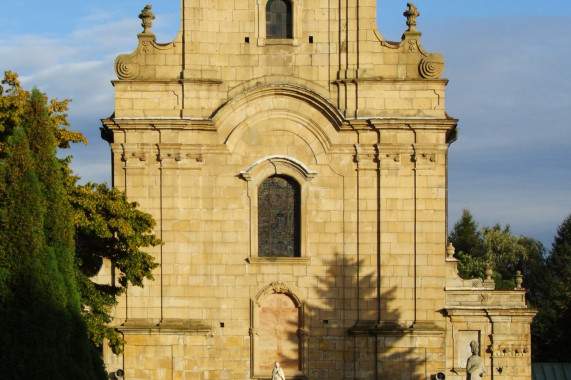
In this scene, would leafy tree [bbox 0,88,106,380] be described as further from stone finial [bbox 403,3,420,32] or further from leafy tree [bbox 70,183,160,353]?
stone finial [bbox 403,3,420,32]

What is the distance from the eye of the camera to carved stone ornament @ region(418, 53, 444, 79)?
3544 centimetres

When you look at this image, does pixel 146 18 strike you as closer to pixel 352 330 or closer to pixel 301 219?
pixel 301 219

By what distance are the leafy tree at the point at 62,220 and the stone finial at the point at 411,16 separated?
9.59 meters

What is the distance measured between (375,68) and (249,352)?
8944 mm

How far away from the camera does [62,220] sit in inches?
1087

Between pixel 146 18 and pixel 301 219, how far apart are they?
7395 mm

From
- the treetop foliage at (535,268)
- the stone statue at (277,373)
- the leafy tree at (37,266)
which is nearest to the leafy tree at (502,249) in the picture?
the treetop foliage at (535,268)

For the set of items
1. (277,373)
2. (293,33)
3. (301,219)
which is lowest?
(277,373)

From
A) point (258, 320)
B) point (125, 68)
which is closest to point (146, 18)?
point (125, 68)

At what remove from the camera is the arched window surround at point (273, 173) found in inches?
1383

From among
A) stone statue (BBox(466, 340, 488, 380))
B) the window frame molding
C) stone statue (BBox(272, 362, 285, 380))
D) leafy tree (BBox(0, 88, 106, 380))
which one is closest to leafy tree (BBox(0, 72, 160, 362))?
leafy tree (BBox(0, 88, 106, 380))

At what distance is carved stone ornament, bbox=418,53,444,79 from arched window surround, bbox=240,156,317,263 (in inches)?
170

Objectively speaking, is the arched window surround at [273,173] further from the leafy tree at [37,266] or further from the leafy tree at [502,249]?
the leafy tree at [502,249]

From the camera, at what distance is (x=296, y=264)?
3512 cm
